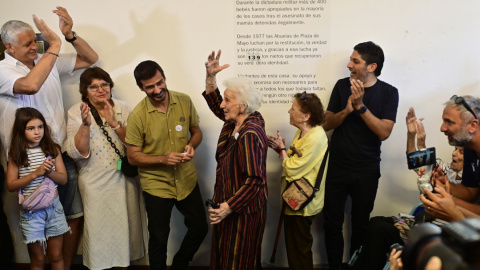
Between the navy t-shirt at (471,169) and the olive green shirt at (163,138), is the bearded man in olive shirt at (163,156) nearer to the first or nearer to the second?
the olive green shirt at (163,138)

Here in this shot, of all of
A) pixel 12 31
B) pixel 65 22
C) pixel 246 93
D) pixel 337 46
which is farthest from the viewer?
pixel 337 46

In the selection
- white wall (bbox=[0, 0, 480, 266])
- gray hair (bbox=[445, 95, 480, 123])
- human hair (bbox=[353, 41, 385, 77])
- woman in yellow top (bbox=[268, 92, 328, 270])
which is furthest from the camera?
white wall (bbox=[0, 0, 480, 266])

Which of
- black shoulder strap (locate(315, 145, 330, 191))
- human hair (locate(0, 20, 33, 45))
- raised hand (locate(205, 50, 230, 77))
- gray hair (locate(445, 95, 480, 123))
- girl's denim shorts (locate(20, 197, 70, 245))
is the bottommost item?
girl's denim shorts (locate(20, 197, 70, 245))

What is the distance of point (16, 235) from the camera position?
3738 mm

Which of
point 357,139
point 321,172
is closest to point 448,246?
point 321,172

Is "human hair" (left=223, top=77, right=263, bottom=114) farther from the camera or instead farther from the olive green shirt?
the camera

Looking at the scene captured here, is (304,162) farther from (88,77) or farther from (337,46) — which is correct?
(88,77)

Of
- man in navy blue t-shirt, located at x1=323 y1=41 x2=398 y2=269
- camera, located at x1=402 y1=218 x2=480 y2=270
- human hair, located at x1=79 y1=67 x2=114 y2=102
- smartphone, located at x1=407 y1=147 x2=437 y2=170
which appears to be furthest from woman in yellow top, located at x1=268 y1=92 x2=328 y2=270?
camera, located at x1=402 y1=218 x2=480 y2=270

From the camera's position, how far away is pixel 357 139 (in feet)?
10.5

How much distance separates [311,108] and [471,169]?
3.46 ft

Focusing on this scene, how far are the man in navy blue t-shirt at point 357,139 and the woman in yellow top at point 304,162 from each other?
9.0 inches

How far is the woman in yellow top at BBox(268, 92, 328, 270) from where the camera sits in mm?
2947

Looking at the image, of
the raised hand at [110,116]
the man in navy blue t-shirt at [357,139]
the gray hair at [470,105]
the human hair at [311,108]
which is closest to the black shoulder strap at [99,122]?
the raised hand at [110,116]

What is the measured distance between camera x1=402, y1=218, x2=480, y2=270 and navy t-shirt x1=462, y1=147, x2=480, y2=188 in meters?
1.22
